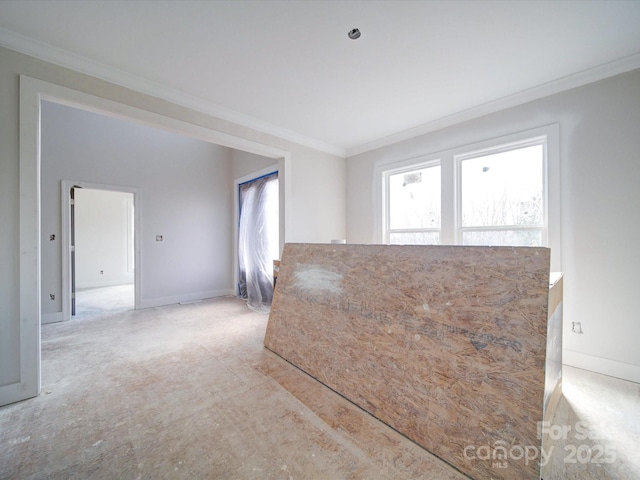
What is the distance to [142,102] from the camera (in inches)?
100

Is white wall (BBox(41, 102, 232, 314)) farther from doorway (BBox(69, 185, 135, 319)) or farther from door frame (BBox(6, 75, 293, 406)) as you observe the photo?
door frame (BBox(6, 75, 293, 406))

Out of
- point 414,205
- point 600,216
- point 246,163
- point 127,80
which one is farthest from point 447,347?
point 246,163

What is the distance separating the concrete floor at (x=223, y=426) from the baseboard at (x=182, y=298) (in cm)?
177

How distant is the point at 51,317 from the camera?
11.7ft

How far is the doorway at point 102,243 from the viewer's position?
21.1 feet

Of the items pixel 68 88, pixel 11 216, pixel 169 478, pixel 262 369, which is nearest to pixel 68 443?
pixel 169 478

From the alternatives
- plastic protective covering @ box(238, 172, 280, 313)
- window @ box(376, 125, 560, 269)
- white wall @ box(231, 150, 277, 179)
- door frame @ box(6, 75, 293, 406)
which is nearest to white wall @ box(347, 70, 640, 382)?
window @ box(376, 125, 560, 269)

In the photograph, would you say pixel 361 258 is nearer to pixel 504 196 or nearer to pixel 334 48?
pixel 334 48

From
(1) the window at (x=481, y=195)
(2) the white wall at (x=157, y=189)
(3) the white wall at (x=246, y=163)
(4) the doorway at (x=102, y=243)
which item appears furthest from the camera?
(4) the doorway at (x=102, y=243)

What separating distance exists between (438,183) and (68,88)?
4.02 meters

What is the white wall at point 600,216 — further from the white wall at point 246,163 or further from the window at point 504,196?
the white wall at point 246,163

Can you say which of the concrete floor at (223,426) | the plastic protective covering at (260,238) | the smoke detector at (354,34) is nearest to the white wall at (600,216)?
the concrete floor at (223,426)

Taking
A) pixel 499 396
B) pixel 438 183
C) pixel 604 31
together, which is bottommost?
pixel 499 396

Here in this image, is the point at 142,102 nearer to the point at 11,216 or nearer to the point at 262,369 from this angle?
the point at 11,216
